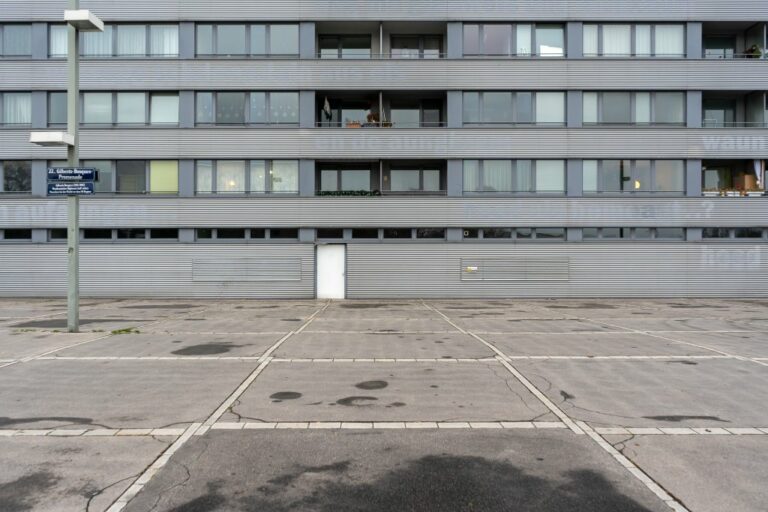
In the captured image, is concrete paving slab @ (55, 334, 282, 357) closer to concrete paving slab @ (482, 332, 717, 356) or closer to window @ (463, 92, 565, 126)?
concrete paving slab @ (482, 332, 717, 356)

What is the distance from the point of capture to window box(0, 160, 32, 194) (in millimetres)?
24203

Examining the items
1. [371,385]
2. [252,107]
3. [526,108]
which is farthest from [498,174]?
[371,385]

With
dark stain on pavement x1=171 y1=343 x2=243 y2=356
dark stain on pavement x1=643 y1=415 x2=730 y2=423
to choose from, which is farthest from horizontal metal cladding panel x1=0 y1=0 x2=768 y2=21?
dark stain on pavement x1=643 y1=415 x2=730 y2=423

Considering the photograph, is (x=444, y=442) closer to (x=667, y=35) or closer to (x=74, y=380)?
(x=74, y=380)

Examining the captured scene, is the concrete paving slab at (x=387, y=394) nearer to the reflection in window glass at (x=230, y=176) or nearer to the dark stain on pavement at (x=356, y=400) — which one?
the dark stain on pavement at (x=356, y=400)

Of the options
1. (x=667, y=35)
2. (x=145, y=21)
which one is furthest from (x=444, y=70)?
(x=145, y=21)

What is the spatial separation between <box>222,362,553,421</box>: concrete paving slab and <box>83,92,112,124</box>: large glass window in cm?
2150

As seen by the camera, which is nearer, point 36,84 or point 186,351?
point 186,351

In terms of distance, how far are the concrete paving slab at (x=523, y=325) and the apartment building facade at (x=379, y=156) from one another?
872 cm

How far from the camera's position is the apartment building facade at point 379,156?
78.0 ft

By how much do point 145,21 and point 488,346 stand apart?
2381 cm

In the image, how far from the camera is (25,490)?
383 cm

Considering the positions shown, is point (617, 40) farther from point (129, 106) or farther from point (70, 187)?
point (70, 187)

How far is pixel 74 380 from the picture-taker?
289 inches
